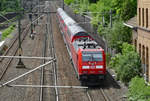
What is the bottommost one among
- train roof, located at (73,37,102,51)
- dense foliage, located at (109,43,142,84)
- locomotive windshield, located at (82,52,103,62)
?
dense foliage, located at (109,43,142,84)

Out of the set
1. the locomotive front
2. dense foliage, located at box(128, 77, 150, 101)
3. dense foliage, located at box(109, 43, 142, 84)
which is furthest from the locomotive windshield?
dense foliage, located at box(128, 77, 150, 101)

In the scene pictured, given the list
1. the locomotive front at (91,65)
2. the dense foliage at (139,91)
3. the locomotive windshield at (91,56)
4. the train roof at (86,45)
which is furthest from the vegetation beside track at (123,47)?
the train roof at (86,45)

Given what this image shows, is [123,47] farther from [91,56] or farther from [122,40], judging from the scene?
[122,40]

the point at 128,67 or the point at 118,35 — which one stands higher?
the point at 118,35

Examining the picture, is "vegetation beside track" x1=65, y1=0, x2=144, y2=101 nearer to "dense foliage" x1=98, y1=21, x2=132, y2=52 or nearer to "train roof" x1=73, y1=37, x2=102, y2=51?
"dense foliage" x1=98, y1=21, x2=132, y2=52

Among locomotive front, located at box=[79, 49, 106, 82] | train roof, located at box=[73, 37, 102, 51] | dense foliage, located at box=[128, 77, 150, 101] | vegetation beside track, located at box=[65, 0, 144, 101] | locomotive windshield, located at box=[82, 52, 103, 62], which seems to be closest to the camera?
dense foliage, located at box=[128, 77, 150, 101]

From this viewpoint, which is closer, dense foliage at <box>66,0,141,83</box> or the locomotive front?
the locomotive front

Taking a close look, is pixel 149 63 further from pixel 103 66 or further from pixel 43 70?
pixel 43 70

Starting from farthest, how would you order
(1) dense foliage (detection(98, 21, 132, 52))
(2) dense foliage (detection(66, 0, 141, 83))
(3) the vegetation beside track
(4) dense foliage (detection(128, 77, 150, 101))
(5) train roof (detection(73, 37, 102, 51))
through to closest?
1. (1) dense foliage (detection(98, 21, 132, 52))
2. (5) train roof (detection(73, 37, 102, 51))
3. (2) dense foliage (detection(66, 0, 141, 83))
4. (3) the vegetation beside track
5. (4) dense foliage (detection(128, 77, 150, 101))

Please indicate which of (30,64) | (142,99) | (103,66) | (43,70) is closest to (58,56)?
(30,64)

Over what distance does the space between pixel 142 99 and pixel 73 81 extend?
34.6 ft

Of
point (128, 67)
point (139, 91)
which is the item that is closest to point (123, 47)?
point (128, 67)

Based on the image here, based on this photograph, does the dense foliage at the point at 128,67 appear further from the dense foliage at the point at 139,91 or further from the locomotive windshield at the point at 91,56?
the dense foliage at the point at 139,91

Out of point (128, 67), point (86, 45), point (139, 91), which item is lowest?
point (128, 67)
